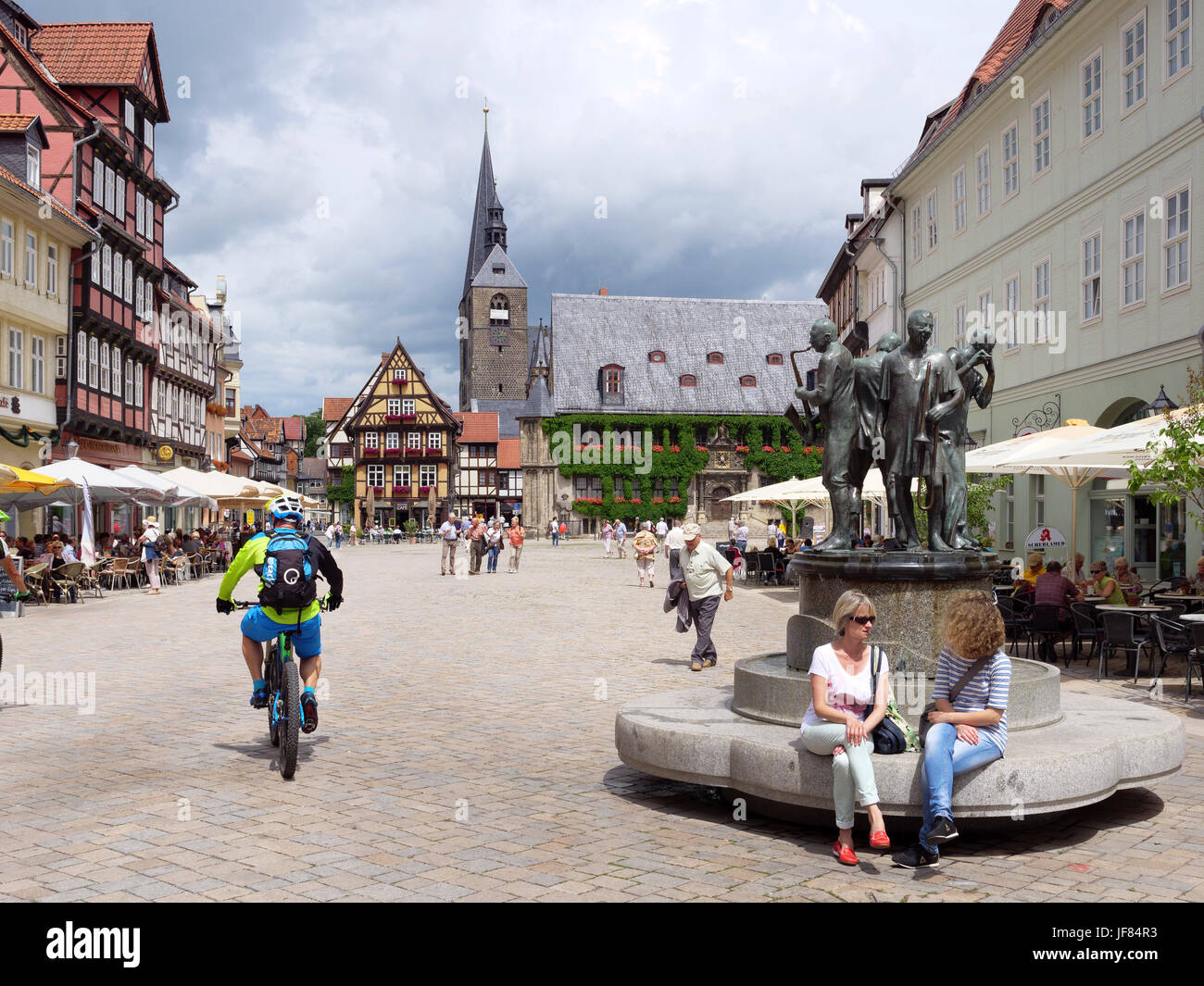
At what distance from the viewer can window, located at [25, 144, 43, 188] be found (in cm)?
2852

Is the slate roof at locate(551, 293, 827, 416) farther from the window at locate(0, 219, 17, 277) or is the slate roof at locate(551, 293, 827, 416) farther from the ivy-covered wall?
the window at locate(0, 219, 17, 277)

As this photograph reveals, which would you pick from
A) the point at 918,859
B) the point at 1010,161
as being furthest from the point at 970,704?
the point at 1010,161

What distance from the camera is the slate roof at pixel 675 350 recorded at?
78188mm

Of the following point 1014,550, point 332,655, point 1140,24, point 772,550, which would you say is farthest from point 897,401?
point 772,550

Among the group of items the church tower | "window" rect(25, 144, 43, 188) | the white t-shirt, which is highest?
the church tower

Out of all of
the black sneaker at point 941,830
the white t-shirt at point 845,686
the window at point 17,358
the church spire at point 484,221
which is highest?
the church spire at point 484,221

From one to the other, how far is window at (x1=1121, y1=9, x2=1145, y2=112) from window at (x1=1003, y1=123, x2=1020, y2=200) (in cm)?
467

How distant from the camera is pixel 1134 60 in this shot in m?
19.5

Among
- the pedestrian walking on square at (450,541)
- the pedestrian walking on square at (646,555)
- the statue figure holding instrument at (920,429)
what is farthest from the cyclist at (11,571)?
the pedestrian walking on square at (450,541)

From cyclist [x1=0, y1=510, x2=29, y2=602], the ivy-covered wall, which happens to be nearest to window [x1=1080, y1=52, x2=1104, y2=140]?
cyclist [x1=0, y1=510, x2=29, y2=602]

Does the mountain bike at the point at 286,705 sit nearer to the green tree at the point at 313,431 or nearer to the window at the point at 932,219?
the window at the point at 932,219

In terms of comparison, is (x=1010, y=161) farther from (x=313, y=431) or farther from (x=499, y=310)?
(x=313, y=431)

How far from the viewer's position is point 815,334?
28.7 ft

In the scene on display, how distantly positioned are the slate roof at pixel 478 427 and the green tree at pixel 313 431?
1403 inches
